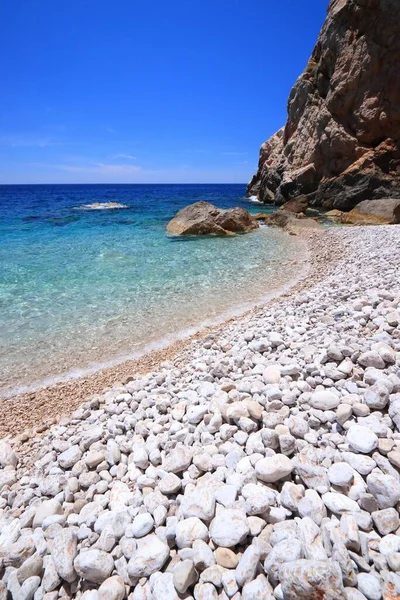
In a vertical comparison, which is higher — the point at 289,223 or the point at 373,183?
the point at 373,183

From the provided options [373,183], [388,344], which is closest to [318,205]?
[373,183]

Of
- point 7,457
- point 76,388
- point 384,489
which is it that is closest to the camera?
point 384,489

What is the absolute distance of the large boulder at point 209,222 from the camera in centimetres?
1934

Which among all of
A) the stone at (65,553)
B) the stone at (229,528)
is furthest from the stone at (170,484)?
the stone at (65,553)

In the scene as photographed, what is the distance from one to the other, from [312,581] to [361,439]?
3.52ft

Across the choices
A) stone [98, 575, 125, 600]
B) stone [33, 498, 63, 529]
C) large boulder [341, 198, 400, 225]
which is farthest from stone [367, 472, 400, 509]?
large boulder [341, 198, 400, 225]

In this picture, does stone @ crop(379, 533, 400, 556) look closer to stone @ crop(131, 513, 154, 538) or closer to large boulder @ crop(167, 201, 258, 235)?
stone @ crop(131, 513, 154, 538)

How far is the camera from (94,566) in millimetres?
2018

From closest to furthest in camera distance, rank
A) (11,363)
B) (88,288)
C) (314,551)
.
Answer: (314,551)
(11,363)
(88,288)

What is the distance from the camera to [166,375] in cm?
455

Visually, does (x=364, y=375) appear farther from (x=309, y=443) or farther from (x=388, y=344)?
(x=309, y=443)

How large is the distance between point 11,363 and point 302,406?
17.7ft

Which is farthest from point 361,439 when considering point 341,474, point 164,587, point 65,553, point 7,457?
point 7,457

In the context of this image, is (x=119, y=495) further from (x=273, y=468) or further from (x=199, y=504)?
(x=273, y=468)
